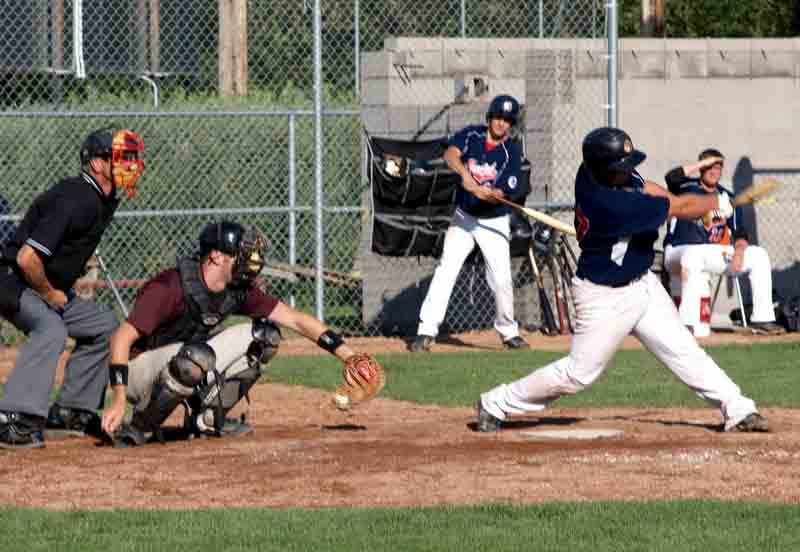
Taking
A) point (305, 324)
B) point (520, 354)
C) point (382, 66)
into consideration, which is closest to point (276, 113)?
point (382, 66)

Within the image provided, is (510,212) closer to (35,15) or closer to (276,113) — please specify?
(276,113)

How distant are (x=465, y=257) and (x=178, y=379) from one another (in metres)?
6.09

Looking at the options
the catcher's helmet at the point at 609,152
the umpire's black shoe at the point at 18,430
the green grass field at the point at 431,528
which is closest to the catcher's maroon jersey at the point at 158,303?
the umpire's black shoe at the point at 18,430

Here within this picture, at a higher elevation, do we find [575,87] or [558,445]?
[575,87]

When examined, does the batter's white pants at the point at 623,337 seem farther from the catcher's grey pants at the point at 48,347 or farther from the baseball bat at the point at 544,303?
the baseball bat at the point at 544,303

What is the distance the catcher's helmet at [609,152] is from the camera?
942 cm

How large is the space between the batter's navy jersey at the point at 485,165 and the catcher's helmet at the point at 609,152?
555cm

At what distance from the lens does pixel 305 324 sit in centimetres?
988

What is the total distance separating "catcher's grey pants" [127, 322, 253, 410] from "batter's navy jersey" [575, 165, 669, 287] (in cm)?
187

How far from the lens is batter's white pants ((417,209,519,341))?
600 inches

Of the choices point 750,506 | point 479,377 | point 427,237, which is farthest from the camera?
point 427,237

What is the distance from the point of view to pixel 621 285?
31.7 feet

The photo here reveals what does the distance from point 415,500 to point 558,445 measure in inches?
66.8

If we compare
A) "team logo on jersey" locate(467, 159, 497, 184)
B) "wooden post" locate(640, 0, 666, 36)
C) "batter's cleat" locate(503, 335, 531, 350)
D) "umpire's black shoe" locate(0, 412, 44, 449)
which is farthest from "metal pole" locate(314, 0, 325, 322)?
"wooden post" locate(640, 0, 666, 36)
